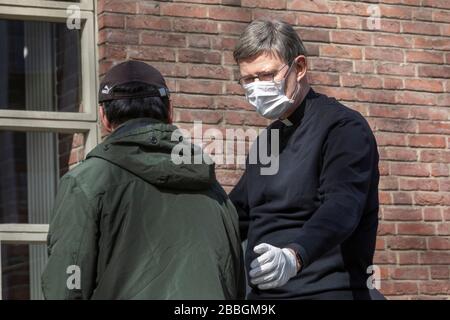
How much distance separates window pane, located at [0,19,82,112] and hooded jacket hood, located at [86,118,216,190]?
8.77 ft

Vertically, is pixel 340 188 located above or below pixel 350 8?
below

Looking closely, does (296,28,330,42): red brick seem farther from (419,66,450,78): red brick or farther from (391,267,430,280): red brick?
(391,267,430,280): red brick

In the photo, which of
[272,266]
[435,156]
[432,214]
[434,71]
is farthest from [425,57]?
[272,266]

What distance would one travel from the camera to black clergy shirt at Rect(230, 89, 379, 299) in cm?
381

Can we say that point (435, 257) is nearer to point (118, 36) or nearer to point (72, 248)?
point (118, 36)

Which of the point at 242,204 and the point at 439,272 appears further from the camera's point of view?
the point at 439,272

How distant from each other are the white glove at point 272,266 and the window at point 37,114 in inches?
98.7

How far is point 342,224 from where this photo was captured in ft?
12.4

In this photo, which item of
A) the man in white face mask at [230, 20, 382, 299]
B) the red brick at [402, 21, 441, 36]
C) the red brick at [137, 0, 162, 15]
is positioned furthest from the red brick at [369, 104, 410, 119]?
the man in white face mask at [230, 20, 382, 299]

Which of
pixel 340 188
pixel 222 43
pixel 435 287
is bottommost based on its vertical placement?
pixel 435 287

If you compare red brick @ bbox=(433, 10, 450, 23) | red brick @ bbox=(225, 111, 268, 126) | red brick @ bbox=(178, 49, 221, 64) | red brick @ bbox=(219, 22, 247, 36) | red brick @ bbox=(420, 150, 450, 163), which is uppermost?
red brick @ bbox=(433, 10, 450, 23)

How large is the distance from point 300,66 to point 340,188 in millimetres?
516

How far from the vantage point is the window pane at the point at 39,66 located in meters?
6.07

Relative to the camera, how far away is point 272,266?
11.8 ft
